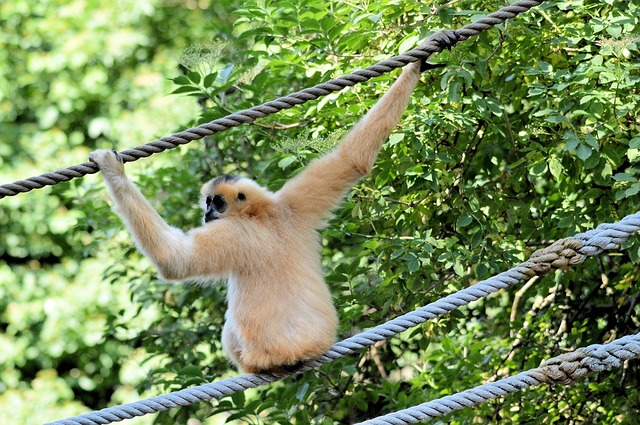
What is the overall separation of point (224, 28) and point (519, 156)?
6.72ft

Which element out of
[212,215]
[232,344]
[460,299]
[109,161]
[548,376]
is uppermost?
[109,161]

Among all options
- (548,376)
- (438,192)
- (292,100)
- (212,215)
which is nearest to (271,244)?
(212,215)

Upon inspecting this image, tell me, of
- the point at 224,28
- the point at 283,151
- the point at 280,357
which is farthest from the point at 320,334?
the point at 224,28

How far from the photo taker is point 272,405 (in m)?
4.39

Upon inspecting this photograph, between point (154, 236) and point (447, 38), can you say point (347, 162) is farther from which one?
point (154, 236)

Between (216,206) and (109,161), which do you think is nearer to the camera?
(109,161)

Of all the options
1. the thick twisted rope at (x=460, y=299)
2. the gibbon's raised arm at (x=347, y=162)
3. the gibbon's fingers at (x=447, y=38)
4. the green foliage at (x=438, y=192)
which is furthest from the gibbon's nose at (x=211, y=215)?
the gibbon's fingers at (x=447, y=38)

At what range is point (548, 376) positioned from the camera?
111 inches

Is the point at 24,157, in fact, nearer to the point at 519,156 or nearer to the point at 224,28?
the point at 224,28

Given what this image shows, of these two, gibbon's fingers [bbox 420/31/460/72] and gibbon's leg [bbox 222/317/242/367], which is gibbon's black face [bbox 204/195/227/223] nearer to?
gibbon's leg [bbox 222/317/242/367]

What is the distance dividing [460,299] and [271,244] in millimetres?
940

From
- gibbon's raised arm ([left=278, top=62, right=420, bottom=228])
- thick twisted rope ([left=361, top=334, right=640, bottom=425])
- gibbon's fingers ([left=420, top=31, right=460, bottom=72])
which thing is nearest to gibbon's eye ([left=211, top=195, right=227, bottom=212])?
gibbon's raised arm ([left=278, top=62, right=420, bottom=228])

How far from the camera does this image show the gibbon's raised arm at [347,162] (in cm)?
347

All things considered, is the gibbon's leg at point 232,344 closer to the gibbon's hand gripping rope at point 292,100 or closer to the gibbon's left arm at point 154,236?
the gibbon's left arm at point 154,236
